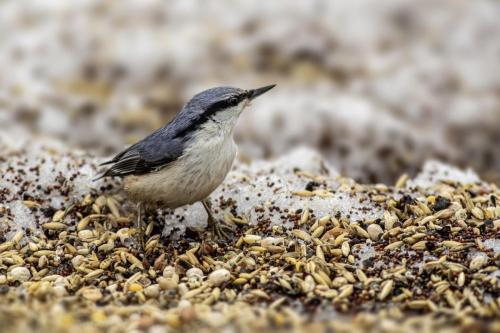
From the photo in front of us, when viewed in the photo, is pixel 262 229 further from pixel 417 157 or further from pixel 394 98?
pixel 394 98

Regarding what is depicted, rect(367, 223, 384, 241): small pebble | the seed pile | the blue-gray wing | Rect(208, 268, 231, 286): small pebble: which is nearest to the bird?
the blue-gray wing

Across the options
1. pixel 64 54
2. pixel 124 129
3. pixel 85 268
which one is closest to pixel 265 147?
pixel 124 129

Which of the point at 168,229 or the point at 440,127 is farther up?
the point at 440,127

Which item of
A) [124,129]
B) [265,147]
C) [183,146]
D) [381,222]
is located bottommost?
[381,222]

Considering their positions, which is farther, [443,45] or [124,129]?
[443,45]

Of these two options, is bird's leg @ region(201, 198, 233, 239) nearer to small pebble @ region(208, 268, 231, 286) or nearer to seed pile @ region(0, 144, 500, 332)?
seed pile @ region(0, 144, 500, 332)

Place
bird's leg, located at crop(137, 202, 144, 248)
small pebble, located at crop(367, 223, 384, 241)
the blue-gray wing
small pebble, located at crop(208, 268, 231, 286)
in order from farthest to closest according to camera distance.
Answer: bird's leg, located at crop(137, 202, 144, 248)
the blue-gray wing
small pebble, located at crop(367, 223, 384, 241)
small pebble, located at crop(208, 268, 231, 286)
